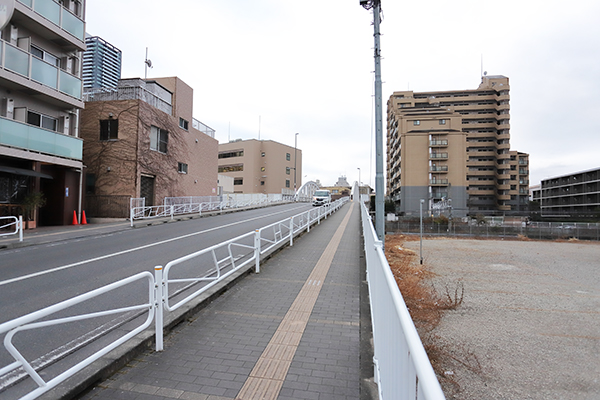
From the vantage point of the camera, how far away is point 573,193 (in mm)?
67812

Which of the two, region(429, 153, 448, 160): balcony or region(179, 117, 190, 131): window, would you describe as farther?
region(429, 153, 448, 160): balcony

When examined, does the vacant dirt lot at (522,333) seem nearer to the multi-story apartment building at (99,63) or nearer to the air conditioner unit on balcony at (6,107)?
the air conditioner unit on balcony at (6,107)

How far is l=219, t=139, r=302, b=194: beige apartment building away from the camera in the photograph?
2773 inches

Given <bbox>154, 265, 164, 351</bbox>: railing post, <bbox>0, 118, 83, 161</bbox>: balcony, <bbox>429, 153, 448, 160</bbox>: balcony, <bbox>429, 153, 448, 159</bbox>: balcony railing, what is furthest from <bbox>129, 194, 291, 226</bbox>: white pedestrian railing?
<bbox>429, 153, 448, 159</bbox>: balcony railing

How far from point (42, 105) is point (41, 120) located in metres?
0.76

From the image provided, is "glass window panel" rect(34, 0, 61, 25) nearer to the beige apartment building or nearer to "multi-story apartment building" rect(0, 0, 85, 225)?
"multi-story apartment building" rect(0, 0, 85, 225)

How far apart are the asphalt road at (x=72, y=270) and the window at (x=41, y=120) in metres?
7.79

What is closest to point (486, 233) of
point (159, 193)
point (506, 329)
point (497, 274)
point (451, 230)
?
point (451, 230)

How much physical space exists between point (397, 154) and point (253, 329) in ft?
205

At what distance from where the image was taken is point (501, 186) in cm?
5806

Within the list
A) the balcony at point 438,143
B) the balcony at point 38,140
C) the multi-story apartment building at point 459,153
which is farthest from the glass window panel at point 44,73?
the balcony at point 438,143

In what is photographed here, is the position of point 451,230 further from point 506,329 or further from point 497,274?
point 506,329

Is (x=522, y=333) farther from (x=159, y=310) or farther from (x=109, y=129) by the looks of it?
(x=109, y=129)

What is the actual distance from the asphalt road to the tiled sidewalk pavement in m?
1.29
